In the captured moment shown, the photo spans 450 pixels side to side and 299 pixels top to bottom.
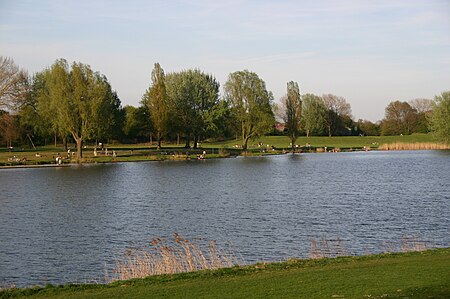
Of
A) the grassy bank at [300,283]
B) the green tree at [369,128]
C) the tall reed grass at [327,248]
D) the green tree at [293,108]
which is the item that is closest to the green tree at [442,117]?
the green tree at [293,108]

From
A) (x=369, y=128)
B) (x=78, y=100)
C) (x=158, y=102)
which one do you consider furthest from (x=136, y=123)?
(x=369, y=128)

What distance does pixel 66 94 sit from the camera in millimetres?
70500

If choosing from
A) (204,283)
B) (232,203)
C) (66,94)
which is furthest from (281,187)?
(66,94)

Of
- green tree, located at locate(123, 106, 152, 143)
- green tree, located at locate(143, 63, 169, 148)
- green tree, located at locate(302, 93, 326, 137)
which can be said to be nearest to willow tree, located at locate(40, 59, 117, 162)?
green tree, located at locate(143, 63, 169, 148)

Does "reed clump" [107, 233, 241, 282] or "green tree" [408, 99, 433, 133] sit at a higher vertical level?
"green tree" [408, 99, 433, 133]

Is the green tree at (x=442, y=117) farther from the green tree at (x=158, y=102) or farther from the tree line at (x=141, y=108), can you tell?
the green tree at (x=158, y=102)

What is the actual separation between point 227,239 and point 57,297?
10808 mm

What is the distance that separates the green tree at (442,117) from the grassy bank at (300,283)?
7889cm

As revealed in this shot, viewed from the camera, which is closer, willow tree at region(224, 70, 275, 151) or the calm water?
the calm water

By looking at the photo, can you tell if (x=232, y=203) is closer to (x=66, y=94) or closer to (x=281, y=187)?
(x=281, y=187)

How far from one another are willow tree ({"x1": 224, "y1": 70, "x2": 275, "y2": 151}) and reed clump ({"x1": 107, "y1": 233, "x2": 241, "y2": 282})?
226 feet

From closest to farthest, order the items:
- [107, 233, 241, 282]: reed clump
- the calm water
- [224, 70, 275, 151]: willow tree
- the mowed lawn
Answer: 1. [107, 233, 241, 282]: reed clump
2. the calm water
3. [224, 70, 275, 151]: willow tree
4. the mowed lawn

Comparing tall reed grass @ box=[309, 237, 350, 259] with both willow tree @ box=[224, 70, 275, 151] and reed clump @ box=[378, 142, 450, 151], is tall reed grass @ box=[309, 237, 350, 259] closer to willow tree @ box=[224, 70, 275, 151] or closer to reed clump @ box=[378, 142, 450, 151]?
willow tree @ box=[224, 70, 275, 151]

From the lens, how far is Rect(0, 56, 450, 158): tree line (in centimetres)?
7019
